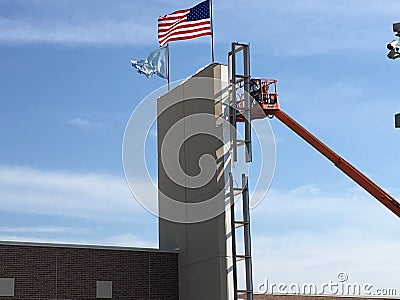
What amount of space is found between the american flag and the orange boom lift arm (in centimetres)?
340

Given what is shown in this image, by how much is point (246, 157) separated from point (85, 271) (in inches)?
293

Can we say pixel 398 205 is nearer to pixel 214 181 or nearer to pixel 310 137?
pixel 310 137

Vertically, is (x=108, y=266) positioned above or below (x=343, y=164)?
below

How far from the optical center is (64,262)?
3253cm

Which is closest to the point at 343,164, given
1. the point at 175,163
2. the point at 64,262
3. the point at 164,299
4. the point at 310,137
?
the point at 310,137

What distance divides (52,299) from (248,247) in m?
7.44

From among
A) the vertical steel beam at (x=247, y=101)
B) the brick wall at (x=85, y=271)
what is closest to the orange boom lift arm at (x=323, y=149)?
the vertical steel beam at (x=247, y=101)

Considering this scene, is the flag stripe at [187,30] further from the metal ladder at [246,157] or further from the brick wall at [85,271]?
the brick wall at [85,271]

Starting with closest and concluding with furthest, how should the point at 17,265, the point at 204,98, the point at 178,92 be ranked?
the point at 17,265 → the point at 204,98 → the point at 178,92

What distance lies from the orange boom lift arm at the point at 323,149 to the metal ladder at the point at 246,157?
181cm

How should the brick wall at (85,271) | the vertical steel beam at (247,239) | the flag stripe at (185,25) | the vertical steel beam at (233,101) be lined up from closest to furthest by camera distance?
the brick wall at (85,271), the vertical steel beam at (247,239), the vertical steel beam at (233,101), the flag stripe at (185,25)

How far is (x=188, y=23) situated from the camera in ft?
118

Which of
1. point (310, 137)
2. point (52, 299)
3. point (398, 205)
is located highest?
point (310, 137)

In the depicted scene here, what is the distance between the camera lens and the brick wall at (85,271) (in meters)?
31.7
